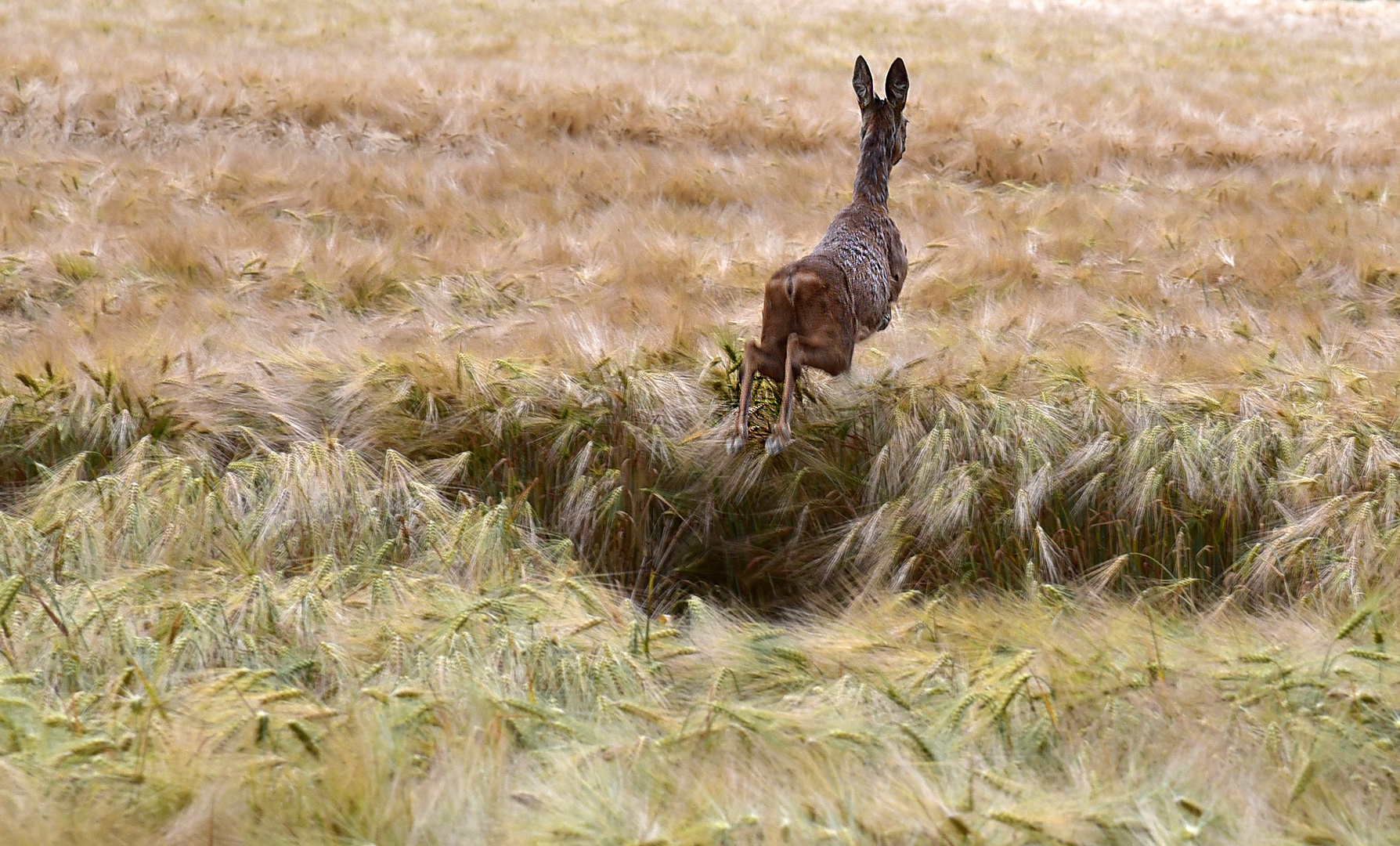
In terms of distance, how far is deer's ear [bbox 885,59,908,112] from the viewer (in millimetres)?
4426

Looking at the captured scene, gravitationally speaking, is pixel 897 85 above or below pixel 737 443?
above

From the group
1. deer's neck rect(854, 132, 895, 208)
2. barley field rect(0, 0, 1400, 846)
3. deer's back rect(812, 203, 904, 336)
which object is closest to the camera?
barley field rect(0, 0, 1400, 846)

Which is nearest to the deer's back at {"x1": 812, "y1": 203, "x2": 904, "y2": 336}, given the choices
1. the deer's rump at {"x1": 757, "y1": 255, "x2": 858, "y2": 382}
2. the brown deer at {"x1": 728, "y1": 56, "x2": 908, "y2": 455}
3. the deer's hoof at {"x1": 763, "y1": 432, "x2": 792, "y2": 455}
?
the brown deer at {"x1": 728, "y1": 56, "x2": 908, "y2": 455}

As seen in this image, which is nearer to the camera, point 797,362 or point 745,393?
point 797,362

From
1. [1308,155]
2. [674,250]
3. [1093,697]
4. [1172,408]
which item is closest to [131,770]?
[1093,697]

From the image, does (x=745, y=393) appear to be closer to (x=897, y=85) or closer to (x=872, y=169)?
(x=872, y=169)

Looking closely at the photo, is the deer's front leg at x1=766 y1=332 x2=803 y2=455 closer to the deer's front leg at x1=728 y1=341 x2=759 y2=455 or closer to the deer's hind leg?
the deer's hind leg

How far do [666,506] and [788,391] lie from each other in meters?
0.96

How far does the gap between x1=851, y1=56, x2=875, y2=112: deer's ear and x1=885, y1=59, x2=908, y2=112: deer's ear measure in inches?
2.7

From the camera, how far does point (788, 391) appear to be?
143 inches

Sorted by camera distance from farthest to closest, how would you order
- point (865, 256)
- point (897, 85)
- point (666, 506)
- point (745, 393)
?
point (897, 85) < point (666, 506) < point (865, 256) < point (745, 393)

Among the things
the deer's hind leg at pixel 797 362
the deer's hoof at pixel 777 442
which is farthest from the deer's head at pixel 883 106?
the deer's hoof at pixel 777 442

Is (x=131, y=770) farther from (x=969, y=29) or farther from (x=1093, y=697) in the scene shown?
(x=969, y=29)

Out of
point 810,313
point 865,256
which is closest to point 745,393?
point 810,313
